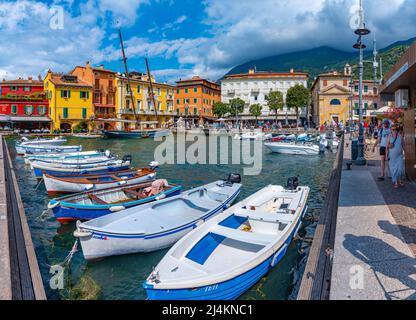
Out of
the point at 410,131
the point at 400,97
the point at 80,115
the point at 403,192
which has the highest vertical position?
the point at 80,115

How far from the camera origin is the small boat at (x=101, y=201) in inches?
411

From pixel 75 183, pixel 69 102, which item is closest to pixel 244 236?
pixel 75 183

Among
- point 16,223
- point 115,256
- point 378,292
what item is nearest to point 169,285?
point 378,292

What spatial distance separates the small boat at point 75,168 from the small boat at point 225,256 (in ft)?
41.1

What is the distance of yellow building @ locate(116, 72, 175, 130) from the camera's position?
72125mm

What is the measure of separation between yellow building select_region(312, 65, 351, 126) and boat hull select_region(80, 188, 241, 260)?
6780cm

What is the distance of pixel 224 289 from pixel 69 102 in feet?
219

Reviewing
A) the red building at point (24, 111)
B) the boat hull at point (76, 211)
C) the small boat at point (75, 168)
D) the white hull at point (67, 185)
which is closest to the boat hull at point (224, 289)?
the boat hull at point (76, 211)

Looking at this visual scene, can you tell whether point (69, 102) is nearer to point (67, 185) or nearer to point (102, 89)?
point (102, 89)

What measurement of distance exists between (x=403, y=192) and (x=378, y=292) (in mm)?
6738

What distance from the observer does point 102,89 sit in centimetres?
7062

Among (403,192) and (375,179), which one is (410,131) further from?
(403,192)

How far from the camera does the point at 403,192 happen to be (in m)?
10.1
